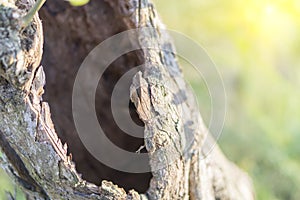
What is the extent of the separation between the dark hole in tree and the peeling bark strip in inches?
3.3

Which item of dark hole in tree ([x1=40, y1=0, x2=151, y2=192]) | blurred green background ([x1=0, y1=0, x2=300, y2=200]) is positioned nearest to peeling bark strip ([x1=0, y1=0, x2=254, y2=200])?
dark hole in tree ([x1=40, y1=0, x2=151, y2=192])

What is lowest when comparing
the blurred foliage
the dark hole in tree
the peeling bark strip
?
the peeling bark strip

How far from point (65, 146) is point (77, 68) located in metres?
0.44

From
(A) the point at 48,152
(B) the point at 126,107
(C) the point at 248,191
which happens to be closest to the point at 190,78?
(C) the point at 248,191

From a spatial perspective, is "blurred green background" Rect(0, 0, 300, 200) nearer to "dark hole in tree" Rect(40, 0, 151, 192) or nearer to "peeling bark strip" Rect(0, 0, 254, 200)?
"dark hole in tree" Rect(40, 0, 151, 192)

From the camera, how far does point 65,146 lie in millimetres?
787

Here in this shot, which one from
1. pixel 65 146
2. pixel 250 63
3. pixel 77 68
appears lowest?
pixel 65 146

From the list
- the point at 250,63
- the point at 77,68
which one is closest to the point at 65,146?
the point at 77,68

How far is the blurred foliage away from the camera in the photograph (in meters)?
2.36

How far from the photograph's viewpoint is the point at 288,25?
107 inches

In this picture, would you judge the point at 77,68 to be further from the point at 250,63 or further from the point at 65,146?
the point at 250,63

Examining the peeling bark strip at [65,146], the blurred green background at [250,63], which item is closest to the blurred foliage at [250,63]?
the blurred green background at [250,63]

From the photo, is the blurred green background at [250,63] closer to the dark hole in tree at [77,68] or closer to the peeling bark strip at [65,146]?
the dark hole in tree at [77,68]

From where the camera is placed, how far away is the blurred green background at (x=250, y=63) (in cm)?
235
